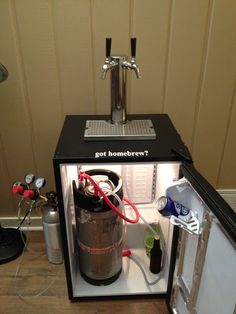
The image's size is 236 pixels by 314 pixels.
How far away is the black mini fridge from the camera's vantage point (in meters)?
0.75

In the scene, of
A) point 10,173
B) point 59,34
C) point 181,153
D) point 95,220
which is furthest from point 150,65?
point 10,173

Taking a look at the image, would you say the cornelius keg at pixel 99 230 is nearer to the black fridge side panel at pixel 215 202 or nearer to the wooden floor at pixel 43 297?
the wooden floor at pixel 43 297

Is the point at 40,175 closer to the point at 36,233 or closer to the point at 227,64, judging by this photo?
the point at 36,233

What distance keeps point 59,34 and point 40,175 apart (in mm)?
714

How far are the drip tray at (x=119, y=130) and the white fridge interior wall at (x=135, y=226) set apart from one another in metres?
0.14

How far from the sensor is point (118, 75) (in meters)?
1.03

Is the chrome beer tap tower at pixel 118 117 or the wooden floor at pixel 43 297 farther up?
the chrome beer tap tower at pixel 118 117

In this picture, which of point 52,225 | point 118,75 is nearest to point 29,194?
point 52,225

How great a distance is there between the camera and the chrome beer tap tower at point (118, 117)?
99 centimetres

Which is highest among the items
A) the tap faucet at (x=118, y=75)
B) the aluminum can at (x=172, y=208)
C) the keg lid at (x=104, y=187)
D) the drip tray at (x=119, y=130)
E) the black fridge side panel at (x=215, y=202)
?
the tap faucet at (x=118, y=75)

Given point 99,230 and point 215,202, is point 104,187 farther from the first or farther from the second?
point 215,202

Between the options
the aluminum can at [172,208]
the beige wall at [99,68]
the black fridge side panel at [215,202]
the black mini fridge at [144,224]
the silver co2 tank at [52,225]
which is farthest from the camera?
the silver co2 tank at [52,225]

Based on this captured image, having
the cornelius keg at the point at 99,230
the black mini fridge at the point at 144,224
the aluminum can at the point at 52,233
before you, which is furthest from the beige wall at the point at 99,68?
the cornelius keg at the point at 99,230

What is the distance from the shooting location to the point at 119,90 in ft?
3.48
